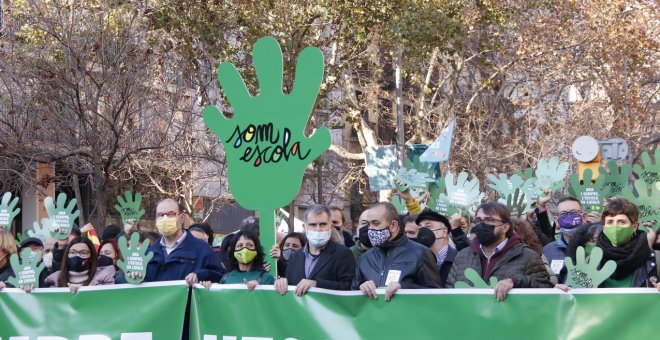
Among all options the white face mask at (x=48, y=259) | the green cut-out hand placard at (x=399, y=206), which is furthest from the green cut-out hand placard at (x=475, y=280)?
the white face mask at (x=48, y=259)

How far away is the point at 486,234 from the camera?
7234mm

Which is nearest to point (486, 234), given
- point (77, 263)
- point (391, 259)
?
point (391, 259)

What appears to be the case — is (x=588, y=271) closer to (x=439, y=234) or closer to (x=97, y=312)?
(x=439, y=234)

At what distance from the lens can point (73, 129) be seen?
1559cm

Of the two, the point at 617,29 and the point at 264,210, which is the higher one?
the point at 617,29

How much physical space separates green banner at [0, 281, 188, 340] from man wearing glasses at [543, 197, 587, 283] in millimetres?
2774

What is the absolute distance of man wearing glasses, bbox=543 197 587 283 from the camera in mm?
8888

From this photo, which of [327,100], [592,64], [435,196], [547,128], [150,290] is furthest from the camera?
[547,128]

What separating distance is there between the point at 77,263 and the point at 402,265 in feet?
8.47

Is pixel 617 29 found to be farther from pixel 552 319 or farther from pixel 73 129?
pixel 552 319

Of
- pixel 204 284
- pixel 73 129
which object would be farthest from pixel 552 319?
pixel 73 129

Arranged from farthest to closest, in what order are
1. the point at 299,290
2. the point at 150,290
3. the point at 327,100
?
1. the point at 327,100
2. the point at 150,290
3. the point at 299,290

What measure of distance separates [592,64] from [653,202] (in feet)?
63.9

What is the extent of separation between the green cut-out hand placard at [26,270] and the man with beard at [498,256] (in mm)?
3115
